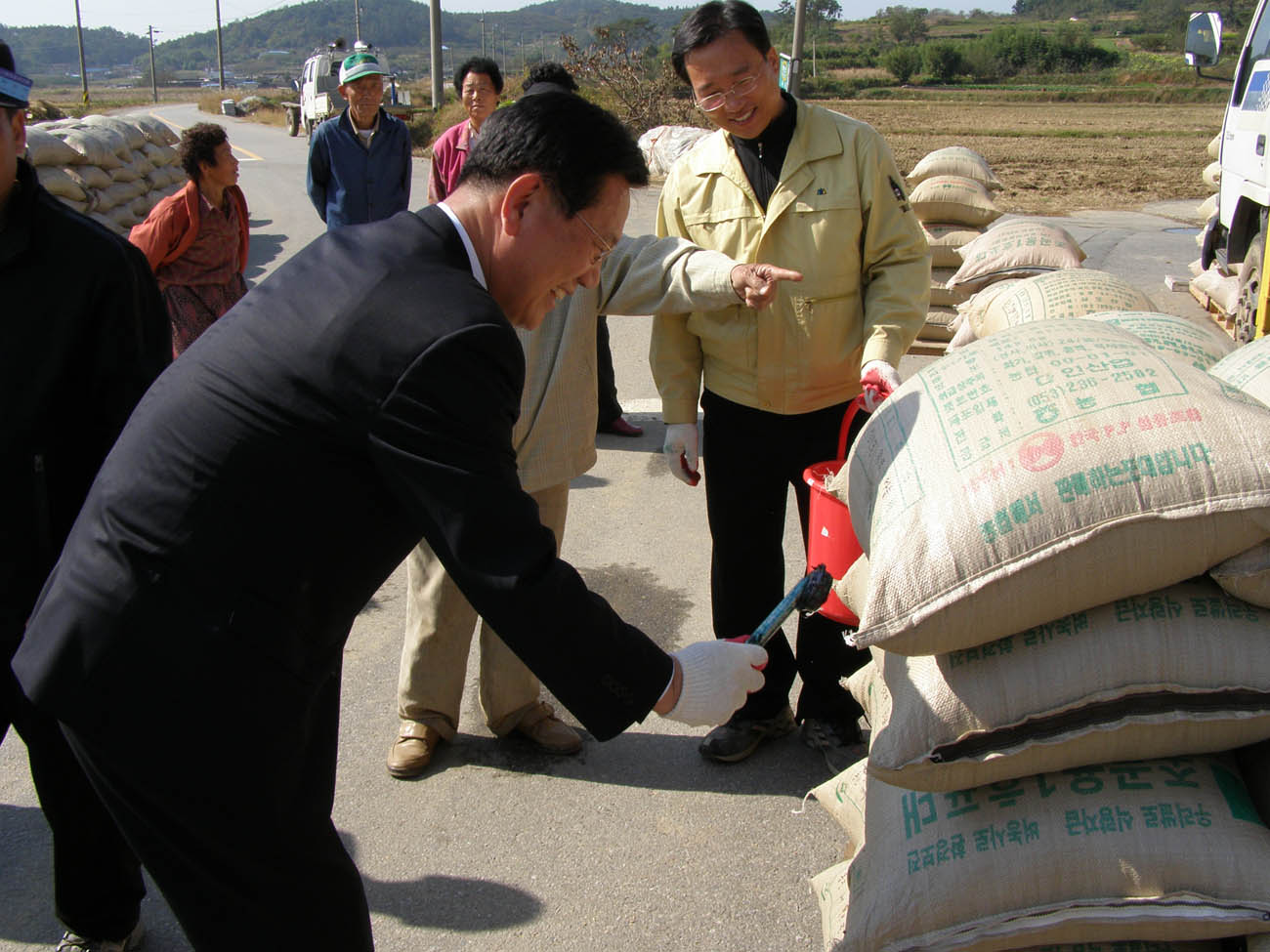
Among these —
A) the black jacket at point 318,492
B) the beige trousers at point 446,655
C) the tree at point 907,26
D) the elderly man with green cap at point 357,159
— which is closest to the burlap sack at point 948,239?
the elderly man with green cap at point 357,159

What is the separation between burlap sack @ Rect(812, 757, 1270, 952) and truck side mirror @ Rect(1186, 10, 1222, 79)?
595 centimetres

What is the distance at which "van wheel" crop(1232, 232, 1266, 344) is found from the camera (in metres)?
5.81

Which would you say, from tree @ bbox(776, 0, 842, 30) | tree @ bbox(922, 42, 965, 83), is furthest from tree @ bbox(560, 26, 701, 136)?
tree @ bbox(922, 42, 965, 83)

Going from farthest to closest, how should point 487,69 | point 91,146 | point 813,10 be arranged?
point 813,10 → point 91,146 → point 487,69

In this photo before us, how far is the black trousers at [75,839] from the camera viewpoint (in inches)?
84.1

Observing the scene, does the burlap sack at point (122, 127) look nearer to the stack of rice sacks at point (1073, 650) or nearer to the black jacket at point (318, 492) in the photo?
the black jacket at point (318, 492)

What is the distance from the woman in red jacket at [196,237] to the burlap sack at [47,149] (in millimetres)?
5374

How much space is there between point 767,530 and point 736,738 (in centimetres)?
60

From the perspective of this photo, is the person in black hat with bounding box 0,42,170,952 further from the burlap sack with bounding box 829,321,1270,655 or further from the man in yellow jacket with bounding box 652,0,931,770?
the burlap sack with bounding box 829,321,1270,655

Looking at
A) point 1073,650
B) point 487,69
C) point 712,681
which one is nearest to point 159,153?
point 487,69

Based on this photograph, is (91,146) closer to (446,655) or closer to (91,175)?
(91,175)

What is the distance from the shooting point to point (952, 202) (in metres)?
6.02

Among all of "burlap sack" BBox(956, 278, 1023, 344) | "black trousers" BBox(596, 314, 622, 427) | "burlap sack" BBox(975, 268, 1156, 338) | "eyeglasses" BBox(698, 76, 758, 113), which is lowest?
"black trousers" BBox(596, 314, 622, 427)

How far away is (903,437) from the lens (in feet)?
6.16
